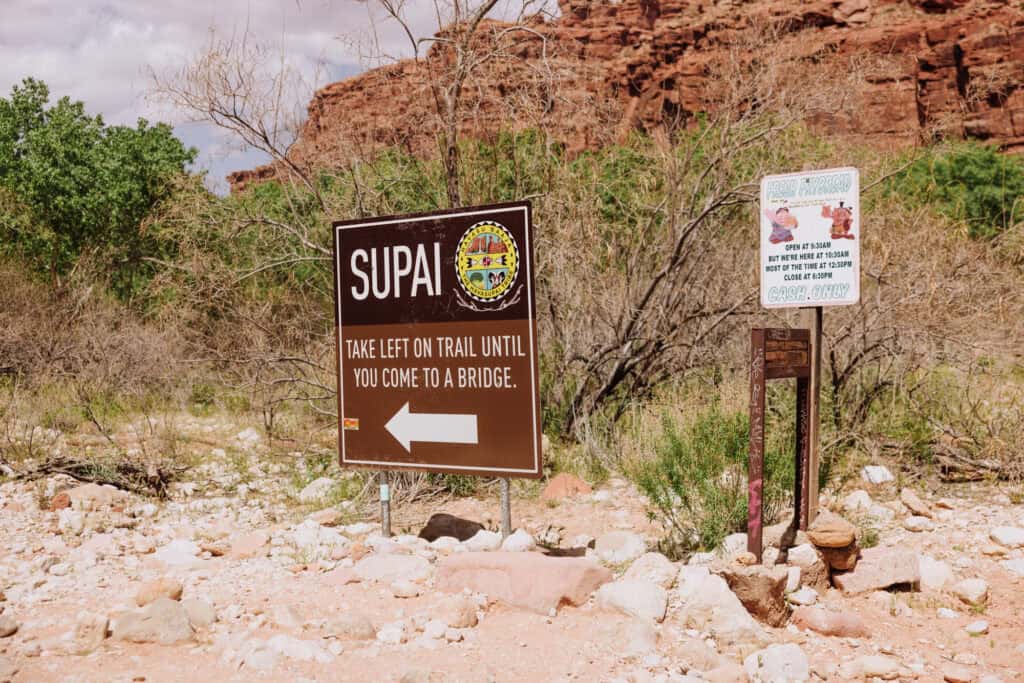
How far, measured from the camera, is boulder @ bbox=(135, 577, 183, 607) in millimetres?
4699

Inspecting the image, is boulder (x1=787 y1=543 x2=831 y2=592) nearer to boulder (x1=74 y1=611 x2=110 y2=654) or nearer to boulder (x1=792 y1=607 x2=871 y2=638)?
boulder (x1=792 y1=607 x2=871 y2=638)

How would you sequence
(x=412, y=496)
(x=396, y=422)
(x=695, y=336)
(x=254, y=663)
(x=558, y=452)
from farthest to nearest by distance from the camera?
(x=695, y=336) → (x=558, y=452) → (x=412, y=496) → (x=396, y=422) → (x=254, y=663)

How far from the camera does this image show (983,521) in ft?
20.7

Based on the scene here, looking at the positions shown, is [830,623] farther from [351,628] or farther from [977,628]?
[351,628]

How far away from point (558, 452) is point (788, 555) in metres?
3.77

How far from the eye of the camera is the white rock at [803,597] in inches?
191

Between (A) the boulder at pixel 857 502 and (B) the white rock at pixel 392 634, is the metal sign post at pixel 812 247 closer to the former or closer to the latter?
(A) the boulder at pixel 857 502

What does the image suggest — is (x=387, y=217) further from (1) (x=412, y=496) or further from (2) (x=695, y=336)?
(2) (x=695, y=336)

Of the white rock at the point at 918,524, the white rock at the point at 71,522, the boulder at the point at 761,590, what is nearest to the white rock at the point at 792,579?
the boulder at the point at 761,590

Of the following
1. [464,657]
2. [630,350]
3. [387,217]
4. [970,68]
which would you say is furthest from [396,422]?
[970,68]

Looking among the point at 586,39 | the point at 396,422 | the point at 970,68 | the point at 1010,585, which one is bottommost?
the point at 1010,585

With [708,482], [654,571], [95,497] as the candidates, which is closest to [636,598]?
[654,571]

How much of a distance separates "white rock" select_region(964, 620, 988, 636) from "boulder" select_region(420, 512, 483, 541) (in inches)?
117

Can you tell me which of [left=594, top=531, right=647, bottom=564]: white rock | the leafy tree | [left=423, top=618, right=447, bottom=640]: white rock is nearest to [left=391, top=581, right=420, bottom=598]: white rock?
[left=423, top=618, right=447, bottom=640]: white rock
